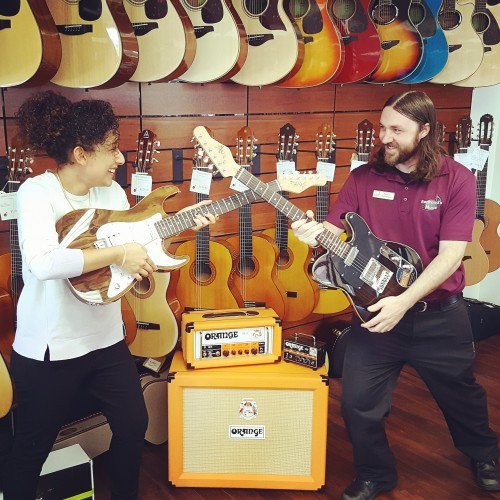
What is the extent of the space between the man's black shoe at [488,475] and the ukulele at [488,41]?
2.24 meters

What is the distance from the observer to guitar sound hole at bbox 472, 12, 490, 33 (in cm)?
356

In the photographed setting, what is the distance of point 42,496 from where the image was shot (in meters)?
2.12

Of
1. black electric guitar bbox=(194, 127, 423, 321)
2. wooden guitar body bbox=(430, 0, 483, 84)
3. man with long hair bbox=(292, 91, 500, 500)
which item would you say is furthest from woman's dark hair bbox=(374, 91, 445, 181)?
Answer: wooden guitar body bbox=(430, 0, 483, 84)

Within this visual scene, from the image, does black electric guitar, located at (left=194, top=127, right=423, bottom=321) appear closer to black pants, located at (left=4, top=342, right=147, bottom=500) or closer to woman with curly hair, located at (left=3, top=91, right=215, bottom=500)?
woman with curly hair, located at (left=3, top=91, right=215, bottom=500)

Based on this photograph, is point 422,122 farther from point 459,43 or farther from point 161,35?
point 459,43

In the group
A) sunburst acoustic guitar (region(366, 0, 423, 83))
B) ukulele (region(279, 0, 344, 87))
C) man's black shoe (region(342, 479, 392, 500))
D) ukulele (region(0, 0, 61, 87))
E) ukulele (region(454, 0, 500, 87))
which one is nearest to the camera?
ukulele (region(0, 0, 61, 87))

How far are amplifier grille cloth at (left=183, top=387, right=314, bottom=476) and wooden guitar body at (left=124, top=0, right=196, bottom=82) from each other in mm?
1365

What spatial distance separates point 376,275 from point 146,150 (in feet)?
3.99

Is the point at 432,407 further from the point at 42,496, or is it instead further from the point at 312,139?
the point at 42,496

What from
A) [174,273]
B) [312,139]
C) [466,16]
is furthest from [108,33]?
[466,16]

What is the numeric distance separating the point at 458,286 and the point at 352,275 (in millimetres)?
436

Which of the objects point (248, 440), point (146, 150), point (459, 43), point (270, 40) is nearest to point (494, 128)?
point (459, 43)

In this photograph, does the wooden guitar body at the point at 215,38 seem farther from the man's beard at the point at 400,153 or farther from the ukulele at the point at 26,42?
the man's beard at the point at 400,153

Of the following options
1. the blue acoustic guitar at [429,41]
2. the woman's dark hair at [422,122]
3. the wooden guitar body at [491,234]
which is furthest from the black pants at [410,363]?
the wooden guitar body at [491,234]
